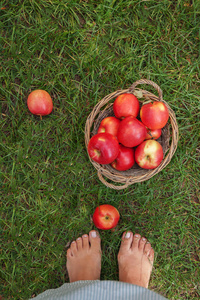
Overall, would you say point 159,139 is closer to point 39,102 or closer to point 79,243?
point 39,102

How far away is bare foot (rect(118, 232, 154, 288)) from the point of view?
221cm

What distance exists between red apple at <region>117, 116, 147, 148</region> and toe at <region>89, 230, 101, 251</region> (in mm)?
960

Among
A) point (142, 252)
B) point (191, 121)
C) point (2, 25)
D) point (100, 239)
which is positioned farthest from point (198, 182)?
point (2, 25)

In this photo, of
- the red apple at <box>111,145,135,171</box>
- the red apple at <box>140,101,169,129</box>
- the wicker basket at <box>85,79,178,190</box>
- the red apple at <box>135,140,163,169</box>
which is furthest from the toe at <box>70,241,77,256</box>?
the red apple at <box>140,101,169,129</box>

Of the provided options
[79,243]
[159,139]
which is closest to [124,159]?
[159,139]

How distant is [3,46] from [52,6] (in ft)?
1.86

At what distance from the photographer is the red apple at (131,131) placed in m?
1.72

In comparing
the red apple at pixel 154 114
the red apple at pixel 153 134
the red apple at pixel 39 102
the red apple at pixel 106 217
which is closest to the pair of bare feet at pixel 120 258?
the red apple at pixel 106 217

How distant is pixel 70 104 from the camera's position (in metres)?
2.24

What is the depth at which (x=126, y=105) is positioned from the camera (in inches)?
72.4

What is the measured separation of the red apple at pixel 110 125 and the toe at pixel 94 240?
96cm

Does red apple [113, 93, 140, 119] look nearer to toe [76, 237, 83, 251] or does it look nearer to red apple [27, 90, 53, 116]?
red apple [27, 90, 53, 116]

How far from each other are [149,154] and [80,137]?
711 mm

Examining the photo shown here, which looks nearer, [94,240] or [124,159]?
[124,159]
